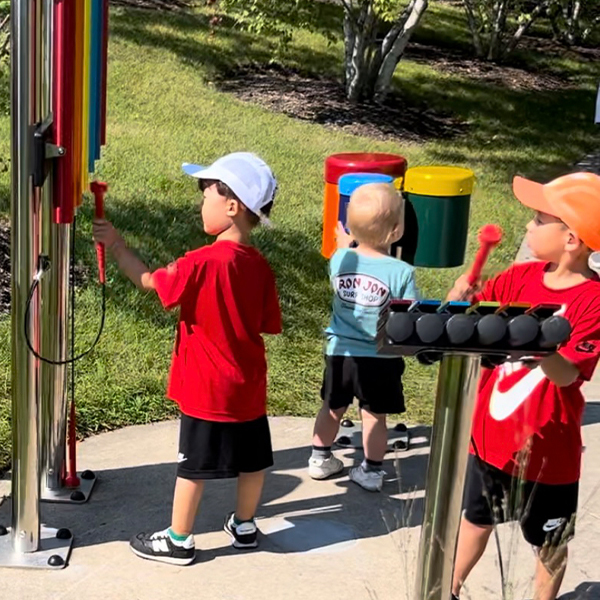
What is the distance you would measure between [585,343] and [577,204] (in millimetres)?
384

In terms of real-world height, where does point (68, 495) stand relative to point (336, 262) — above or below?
below

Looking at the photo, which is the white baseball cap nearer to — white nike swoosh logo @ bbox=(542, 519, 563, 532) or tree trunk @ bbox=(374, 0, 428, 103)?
white nike swoosh logo @ bbox=(542, 519, 563, 532)

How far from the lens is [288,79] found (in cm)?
1284

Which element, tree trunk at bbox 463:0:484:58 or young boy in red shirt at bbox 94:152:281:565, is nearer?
young boy in red shirt at bbox 94:152:281:565

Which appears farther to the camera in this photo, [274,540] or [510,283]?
[274,540]

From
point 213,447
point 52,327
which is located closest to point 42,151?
point 52,327

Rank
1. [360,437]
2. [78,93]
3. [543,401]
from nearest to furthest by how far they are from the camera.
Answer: [543,401]
[78,93]
[360,437]

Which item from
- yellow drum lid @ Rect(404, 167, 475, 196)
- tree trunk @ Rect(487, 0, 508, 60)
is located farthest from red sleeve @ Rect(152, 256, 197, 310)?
tree trunk @ Rect(487, 0, 508, 60)

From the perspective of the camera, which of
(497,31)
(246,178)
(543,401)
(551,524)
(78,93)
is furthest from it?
(497,31)

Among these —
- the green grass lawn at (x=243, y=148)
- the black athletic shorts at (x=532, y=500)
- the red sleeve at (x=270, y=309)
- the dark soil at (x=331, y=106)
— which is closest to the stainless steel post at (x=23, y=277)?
the red sleeve at (x=270, y=309)

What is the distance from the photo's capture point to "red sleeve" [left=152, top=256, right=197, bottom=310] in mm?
3256

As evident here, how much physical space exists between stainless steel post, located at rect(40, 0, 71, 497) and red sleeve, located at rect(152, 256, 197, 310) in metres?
0.43

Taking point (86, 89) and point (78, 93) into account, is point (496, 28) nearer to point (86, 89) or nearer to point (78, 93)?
point (86, 89)

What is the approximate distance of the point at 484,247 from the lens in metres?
2.57
